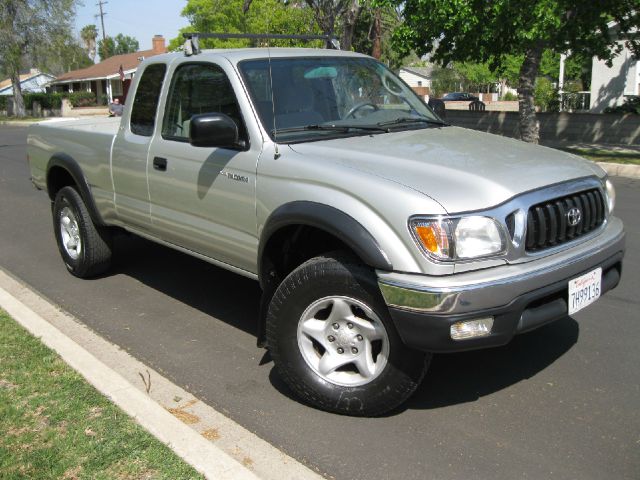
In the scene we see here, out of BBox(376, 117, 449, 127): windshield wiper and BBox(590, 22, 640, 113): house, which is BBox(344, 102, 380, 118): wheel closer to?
BBox(376, 117, 449, 127): windshield wiper

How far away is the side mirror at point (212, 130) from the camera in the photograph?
388 centimetres

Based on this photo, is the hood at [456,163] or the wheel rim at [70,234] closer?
the hood at [456,163]

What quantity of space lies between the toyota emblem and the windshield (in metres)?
1.32

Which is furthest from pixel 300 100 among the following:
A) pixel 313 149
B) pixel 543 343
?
pixel 543 343

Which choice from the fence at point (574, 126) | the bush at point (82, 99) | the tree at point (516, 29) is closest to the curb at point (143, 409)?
the tree at point (516, 29)

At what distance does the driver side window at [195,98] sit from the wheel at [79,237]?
1.57 metres

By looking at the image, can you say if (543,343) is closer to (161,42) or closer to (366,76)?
(366,76)

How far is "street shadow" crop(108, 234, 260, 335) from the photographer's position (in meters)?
5.41

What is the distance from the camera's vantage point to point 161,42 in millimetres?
58438

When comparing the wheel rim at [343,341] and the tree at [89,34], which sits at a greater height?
the tree at [89,34]

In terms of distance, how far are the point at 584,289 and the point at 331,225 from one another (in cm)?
136

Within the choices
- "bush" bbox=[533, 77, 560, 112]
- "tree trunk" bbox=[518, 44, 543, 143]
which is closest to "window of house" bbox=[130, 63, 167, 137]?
"tree trunk" bbox=[518, 44, 543, 143]

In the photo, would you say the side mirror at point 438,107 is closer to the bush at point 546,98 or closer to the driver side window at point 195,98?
the driver side window at point 195,98

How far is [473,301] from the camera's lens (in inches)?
122
